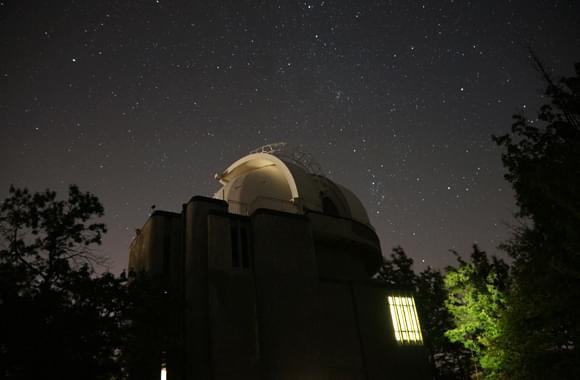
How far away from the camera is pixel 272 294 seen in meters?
15.7

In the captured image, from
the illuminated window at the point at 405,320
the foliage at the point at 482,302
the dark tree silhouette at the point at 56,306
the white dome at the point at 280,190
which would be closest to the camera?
the dark tree silhouette at the point at 56,306

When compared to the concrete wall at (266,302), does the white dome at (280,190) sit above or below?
above

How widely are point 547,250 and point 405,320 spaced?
289 inches

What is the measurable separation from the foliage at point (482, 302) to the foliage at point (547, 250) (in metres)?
1.07

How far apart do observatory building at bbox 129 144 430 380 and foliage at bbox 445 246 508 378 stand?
223 cm

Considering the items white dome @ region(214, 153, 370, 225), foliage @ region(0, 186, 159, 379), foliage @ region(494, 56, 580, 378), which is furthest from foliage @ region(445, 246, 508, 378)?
foliage @ region(0, 186, 159, 379)

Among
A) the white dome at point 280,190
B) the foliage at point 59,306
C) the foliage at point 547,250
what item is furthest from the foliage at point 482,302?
the foliage at point 59,306

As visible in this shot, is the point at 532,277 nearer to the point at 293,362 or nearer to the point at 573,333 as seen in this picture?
the point at 573,333

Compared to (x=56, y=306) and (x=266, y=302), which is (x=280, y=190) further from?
(x=56, y=306)

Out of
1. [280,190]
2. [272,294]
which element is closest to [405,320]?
[272,294]

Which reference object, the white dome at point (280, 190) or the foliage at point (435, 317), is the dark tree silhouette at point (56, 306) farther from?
the foliage at point (435, 317)

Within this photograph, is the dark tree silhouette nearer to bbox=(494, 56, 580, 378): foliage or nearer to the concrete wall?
the concrete wall

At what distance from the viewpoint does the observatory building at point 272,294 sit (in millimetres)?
14352

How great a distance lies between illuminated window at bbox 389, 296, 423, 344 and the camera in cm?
1955
